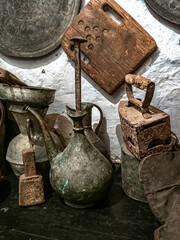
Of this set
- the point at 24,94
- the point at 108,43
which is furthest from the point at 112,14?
the point at 24,94

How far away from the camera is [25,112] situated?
55.4 inches

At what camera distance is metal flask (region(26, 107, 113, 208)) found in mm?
1169

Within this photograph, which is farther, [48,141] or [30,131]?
[30,131]

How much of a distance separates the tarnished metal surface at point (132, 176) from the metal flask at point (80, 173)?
129mm

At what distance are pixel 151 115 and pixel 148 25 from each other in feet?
2.09

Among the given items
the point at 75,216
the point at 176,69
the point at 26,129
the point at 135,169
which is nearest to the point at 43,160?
the point at 26,129

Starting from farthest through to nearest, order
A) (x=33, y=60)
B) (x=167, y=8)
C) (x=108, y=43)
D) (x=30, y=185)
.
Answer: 1. (x=33, y=60)
2. (x=108, y=43)
3. (x=167, y=8)
4. (x=30, y=185)

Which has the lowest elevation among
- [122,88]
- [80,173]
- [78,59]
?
[80,173]

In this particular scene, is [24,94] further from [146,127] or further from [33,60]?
[146,127]

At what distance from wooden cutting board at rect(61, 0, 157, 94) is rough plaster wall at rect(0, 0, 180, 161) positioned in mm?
59

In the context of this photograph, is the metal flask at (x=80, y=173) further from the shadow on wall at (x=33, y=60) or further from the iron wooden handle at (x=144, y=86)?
the shadow on wall at (x=33, y=60)

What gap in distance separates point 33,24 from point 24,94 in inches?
22.5

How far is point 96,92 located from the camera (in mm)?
1671

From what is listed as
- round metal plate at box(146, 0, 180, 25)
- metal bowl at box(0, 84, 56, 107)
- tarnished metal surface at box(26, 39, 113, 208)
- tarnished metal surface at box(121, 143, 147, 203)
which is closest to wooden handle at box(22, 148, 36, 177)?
tarnished metal surface at box(26, 39, 113, 208)
